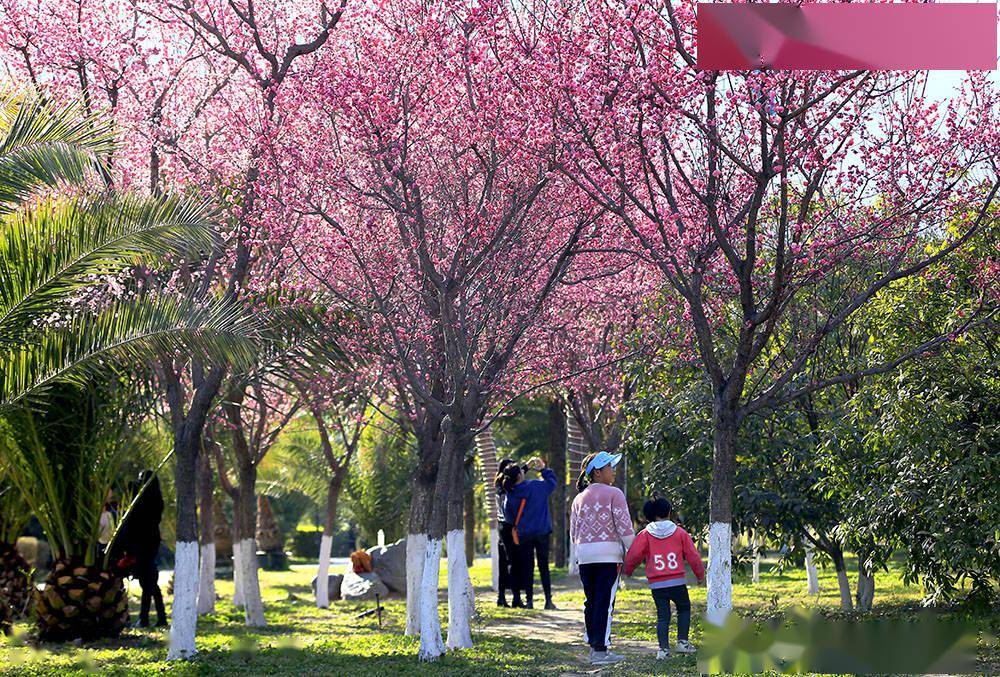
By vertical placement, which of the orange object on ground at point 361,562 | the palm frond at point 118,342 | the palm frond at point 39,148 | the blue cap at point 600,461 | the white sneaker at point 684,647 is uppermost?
the palm frond at point 39,148

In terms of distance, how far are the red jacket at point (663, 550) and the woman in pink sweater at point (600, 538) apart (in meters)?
0.18

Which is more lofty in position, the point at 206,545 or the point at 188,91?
the point at 188,91

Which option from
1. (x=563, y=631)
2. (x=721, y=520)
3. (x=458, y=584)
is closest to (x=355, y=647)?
(x=458, y=584)

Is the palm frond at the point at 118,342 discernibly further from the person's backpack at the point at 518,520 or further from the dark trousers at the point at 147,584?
the person's backpack at the point at 518,520

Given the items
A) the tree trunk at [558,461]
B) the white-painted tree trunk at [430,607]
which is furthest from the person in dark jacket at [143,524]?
the tree trunk at [558,461]

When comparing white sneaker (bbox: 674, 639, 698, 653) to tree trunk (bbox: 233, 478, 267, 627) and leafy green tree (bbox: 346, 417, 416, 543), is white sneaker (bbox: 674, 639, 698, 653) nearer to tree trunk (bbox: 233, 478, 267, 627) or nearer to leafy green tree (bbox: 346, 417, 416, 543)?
tree trunk (bbox: 233, 478, 267, 627)

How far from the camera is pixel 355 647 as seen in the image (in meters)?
13.3

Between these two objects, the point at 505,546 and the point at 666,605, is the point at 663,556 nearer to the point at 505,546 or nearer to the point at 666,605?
the point at 666,605

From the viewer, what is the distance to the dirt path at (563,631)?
11.9 meters

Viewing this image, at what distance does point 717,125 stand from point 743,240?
1.22m

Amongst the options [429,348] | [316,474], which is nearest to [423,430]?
[429,348]

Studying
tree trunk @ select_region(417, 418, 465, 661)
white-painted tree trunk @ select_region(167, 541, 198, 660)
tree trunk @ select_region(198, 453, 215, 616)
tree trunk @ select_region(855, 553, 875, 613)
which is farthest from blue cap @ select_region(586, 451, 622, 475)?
tree trunk @ select_region(198, 453, 215, 616)

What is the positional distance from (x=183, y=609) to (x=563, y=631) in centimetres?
445

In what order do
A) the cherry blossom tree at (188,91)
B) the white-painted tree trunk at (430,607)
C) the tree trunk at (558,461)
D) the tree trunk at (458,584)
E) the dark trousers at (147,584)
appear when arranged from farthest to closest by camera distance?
1. the tree trunk at (558,461)
2. the dark trousers at (147,584)
3. the cherry blossom tree at (188,91)
4. the tree trunk at (458,584)
5. the white-painted tree trunk at (430,607)
